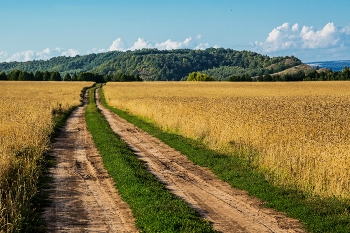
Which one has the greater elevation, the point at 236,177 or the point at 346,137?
the point at 346,137

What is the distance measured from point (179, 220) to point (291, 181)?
15.8 feet

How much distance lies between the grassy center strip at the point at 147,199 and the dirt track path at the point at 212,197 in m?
0.44

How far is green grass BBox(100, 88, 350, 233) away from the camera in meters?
9.48

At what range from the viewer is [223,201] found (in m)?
11.3

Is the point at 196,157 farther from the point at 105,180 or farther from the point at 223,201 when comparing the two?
the point at 223,201

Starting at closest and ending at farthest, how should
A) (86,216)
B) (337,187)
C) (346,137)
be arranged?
1. (86,216)
2. (337,187)
3. (346,137)

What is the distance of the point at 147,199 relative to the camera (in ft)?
35.5

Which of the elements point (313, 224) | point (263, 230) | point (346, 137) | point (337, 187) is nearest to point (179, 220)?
point (263, 230)

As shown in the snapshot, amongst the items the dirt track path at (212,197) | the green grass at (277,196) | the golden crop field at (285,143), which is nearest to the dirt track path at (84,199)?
the dirt track path at (212,197)

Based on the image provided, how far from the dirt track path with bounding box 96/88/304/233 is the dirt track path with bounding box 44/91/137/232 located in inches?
73.2

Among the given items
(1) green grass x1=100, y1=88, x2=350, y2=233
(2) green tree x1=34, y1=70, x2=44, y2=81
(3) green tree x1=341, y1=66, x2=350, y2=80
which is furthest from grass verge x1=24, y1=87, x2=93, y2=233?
(2) green tree x1=34, y1=70, x2=44, y2=81

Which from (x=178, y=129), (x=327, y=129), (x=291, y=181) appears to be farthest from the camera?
(x=178, y=129)

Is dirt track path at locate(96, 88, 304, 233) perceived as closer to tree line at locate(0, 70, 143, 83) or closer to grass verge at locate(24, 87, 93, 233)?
grass verge at locate(24, 87, 93, 233)

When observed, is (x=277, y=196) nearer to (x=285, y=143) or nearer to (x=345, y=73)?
(x=285, y=143)
